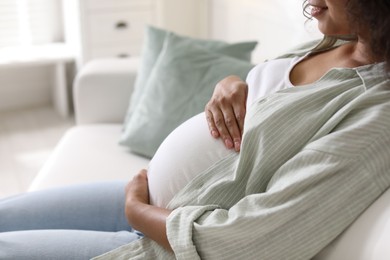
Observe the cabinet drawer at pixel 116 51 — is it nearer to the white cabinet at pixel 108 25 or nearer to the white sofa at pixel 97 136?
the white cabinet at pixel 108 25

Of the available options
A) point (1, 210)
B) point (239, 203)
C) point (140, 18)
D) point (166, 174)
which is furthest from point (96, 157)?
point (140, 18)

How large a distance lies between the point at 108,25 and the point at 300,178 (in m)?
2.53

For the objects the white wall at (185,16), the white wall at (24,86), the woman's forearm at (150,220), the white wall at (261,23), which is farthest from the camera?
the white wall at (24,86)

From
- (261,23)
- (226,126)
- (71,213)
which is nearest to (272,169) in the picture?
(226,126)

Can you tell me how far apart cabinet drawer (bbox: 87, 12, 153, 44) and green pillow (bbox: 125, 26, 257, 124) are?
1239 mm

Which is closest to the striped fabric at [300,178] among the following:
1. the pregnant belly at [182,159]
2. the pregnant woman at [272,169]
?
the pregnant woman at [272,169]

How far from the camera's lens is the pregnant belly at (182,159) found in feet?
3.85

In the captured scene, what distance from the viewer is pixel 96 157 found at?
6.39 ft

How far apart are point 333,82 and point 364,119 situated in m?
0.14

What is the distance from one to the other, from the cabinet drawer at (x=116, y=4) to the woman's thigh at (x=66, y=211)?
2.00m

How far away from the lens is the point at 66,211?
1.35m

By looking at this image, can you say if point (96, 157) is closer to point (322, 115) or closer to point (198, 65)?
point (198, 65)

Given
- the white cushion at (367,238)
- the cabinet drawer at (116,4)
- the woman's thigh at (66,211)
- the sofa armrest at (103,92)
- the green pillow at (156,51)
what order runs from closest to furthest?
the white cushion at (367,238) → the woman's thigh at (66,211) → the green pillow at (156,51) → the sofa armrest at (103,92) → the cabinet drawer at (116,4)

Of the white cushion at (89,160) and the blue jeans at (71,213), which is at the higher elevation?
the blue jeans at (71,213)
